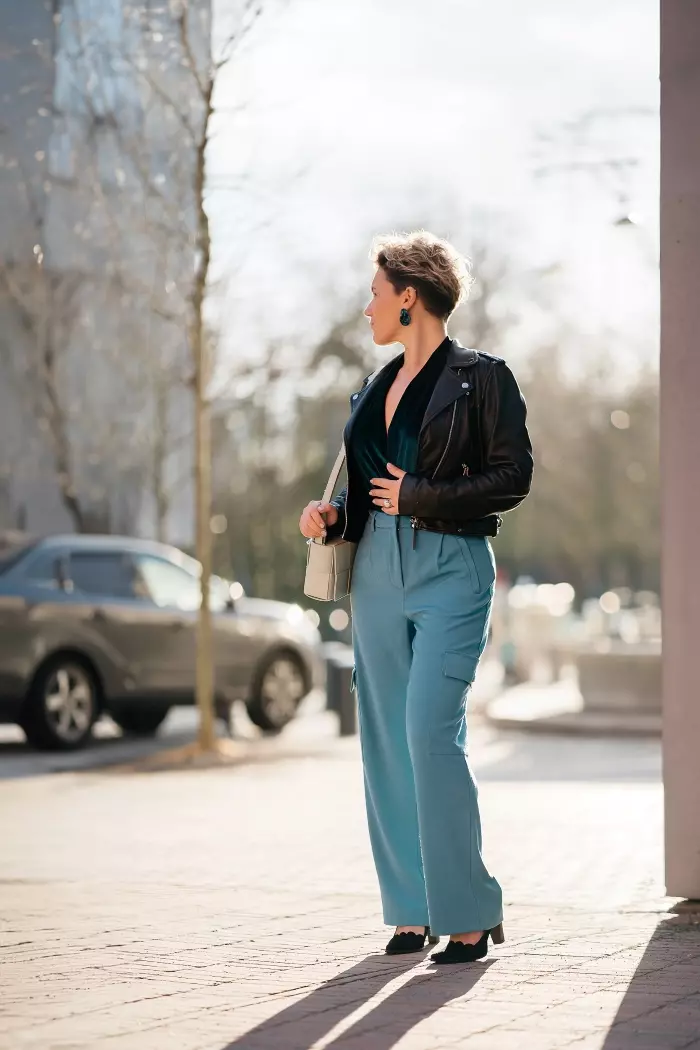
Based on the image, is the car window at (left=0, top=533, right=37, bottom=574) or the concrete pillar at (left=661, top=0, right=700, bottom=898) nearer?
the concrete pillar at (left=661, top=0, right=700, bottom=898)

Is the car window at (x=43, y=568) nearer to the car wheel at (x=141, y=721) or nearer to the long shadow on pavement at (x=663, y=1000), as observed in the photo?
the car wheel at (x=141, y=721)

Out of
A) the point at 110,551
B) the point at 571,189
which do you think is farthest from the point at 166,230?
the point at 571,189

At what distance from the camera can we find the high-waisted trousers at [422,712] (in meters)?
5.75

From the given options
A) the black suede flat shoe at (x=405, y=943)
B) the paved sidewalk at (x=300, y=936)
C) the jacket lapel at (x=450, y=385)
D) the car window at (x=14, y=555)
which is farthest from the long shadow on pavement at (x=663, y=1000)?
the car window at (x=14, y=555)

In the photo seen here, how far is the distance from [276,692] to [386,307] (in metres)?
11.6

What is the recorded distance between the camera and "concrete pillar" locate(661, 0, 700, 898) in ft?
22.1

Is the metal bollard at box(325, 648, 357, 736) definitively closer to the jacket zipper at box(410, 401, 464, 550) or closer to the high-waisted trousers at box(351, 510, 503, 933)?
the high-waisted trousers at box(351, 510, 503, 933)

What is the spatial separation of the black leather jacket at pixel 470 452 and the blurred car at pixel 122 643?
31.7 feet

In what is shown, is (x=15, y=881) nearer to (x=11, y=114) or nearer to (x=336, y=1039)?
(x=336, y=1039)

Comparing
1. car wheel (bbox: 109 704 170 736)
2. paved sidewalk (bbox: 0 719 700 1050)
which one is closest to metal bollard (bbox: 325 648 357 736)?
car wheel (bbox: 109 704 170 736)

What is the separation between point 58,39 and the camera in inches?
619

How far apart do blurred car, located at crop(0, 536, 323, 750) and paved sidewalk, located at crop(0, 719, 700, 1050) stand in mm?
3631

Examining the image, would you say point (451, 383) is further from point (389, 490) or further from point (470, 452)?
point (389, 490)

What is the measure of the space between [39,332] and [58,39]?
8.04 metres
